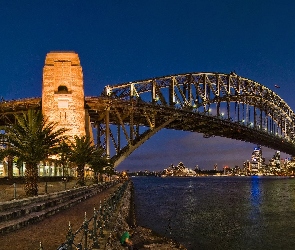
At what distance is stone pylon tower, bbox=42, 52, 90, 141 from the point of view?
5656 centimetres

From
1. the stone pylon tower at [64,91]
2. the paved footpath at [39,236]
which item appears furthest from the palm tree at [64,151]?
the stone pylon tower at [64,91]

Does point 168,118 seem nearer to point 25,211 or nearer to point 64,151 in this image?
point 64,151

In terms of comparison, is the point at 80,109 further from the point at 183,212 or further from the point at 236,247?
the point at 236,247

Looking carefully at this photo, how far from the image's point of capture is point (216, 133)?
95.7 metres

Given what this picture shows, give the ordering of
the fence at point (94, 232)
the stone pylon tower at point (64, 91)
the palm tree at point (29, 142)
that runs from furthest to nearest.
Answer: the stone pylon tower at point (64, 91) < the palm tree at point (29, 142) < the fence at point (94, 232)

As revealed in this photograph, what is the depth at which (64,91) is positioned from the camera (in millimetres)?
58500

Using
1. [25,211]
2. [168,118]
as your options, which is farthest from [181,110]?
[25,211]

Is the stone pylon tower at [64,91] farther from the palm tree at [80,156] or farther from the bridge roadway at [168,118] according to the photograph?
the palm tree at [80,156]

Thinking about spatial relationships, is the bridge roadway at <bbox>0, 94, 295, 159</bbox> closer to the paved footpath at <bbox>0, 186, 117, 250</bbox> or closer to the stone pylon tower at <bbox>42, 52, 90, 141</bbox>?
the stone pylon tower at <bbox>42, 52, 90, 141</bbox>

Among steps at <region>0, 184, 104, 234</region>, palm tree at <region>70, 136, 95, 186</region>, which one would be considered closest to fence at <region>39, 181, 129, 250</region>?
steps at <region>0, 184, 104, 234</region>

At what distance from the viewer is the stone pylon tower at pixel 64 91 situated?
56.6m

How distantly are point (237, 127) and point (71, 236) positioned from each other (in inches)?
3309

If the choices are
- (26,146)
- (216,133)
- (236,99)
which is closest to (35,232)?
(26,146)

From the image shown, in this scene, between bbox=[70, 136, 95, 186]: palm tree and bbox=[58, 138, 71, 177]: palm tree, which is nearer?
bbox=[58, 138, 71, 177]: palm tree
